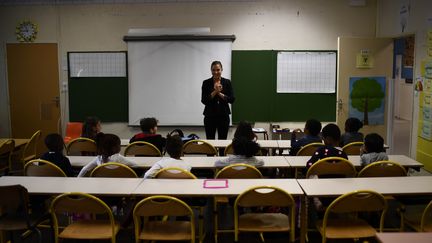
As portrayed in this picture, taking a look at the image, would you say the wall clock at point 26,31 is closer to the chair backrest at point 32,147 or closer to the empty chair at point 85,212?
the chair backrest at point 32,147

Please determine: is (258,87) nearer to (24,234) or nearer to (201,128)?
(201,128)

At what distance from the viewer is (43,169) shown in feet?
12.9

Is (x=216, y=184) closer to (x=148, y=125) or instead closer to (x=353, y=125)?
(x=148, y=125)

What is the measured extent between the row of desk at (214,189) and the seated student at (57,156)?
368mm

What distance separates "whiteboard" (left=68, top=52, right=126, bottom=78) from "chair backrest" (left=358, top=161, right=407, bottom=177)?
4926 mm

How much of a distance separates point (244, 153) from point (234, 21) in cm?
391

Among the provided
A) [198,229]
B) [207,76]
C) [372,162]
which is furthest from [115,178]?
[207,76]

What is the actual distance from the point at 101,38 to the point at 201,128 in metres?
2.31

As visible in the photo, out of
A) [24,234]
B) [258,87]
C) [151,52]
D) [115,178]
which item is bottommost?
[24,234]

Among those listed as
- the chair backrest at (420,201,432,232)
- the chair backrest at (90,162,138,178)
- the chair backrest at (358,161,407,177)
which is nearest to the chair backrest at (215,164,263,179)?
the chair backrest at (90,162,138,178)

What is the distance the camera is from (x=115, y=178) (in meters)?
3.73

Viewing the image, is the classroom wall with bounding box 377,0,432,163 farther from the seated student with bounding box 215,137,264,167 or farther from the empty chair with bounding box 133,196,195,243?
the empty chair with bounding box 133,196,195,243

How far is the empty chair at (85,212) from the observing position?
10.2ft

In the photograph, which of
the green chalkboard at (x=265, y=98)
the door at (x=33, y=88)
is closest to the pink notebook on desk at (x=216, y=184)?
the green chalkboard at (x=265, y=98)
